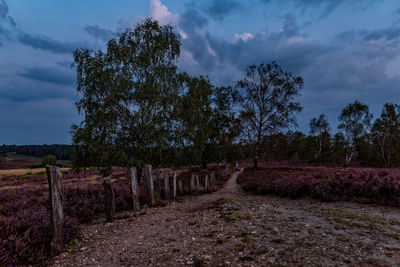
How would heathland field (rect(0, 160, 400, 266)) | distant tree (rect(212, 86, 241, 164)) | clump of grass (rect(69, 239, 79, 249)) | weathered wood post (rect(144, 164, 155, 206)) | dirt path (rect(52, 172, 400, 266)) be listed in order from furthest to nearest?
distant tree (rect(212, 86, 241, 164)) → weathered wood post (rect(144, 164, 155, 206)) → clump of grass (rect(69, 239, 79, 249)) → heathland field (rect(0, 160, 400, 266)) → dirt path (rect(52, 172, 400, 266))

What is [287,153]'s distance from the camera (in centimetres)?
7738

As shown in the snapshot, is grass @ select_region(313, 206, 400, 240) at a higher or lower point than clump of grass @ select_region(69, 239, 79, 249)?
higher

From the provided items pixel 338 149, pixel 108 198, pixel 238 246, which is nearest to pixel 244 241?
pixel 238 246

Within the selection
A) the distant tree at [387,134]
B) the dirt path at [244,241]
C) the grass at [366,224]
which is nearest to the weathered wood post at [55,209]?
the dirt path at [244,241]

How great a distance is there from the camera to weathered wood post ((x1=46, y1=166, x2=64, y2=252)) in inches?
238

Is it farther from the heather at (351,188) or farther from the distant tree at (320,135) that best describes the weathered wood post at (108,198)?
the distant tree at (320,135)

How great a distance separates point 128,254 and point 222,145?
34.6 meters

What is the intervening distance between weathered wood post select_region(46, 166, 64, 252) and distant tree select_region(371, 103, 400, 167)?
5335 cm

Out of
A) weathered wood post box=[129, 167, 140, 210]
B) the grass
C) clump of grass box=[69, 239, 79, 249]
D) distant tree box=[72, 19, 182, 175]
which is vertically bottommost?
clump of grass box=[69, 239, 79, 249]

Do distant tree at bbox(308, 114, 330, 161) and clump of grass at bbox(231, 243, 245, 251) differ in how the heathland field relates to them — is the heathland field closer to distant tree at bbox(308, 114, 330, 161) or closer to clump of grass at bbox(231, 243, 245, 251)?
clump of grass at bbox(231, 243, 245, 251)

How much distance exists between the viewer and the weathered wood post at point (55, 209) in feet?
19.8

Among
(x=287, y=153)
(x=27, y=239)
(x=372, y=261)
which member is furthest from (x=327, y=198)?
(x=287, y=153)

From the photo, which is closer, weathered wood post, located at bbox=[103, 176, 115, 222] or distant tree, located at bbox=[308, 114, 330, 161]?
weathered wood post, located at bbox=[103, 176, 115, 222]

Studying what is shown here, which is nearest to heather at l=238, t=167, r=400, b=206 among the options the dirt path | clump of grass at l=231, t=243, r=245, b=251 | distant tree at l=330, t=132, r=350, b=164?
the dirt path
